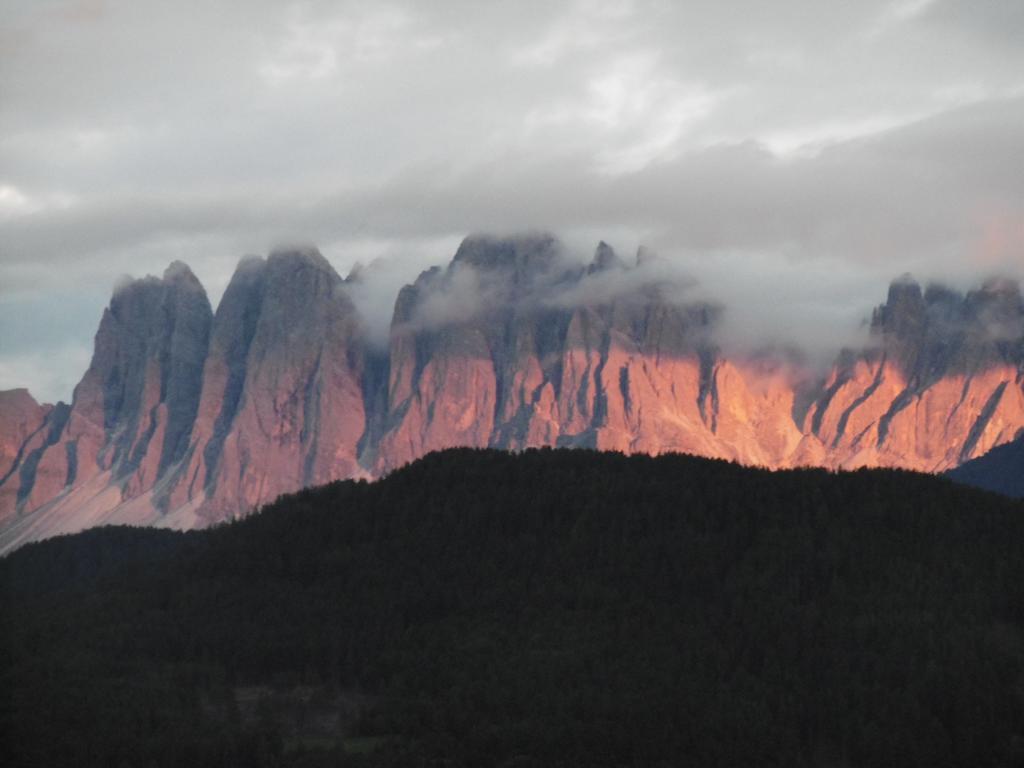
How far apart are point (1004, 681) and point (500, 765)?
164ft

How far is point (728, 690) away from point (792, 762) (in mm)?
13961

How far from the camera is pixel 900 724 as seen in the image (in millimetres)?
189625

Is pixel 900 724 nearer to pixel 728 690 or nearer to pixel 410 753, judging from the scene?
pixel 728 690

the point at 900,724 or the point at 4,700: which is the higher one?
the point at 4,700

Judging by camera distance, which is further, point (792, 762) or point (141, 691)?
point (141, 691)

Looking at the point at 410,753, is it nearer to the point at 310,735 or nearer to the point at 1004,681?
the point at 310,735

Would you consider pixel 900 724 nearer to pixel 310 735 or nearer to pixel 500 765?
pixel 500 765

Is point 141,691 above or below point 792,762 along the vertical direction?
above

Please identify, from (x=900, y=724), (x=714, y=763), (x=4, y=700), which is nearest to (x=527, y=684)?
(x=714, y=763)

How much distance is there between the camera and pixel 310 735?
193875 millimetres

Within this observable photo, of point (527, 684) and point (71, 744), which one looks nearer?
point (71, 744)

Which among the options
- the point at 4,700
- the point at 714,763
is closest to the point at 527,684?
the point at 714,763

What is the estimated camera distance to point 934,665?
19762cm

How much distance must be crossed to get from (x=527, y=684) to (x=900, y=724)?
3596 centimetres
